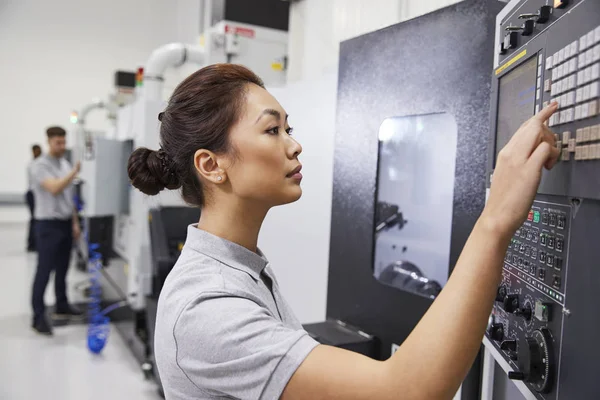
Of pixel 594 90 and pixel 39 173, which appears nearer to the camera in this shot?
pixel 594 90

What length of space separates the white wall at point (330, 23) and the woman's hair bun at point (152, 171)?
5.57 ft

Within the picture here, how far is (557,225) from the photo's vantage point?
0.72 meters

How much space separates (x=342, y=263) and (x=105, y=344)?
2.49m

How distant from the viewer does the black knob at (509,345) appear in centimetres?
82

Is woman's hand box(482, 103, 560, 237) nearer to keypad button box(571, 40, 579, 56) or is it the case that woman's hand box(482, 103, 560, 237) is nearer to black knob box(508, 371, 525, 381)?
keypad button box(571, 40, 579, 56)

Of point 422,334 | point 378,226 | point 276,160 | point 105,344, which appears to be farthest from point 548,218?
point 105,344

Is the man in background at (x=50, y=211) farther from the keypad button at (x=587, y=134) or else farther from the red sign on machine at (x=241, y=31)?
the keypad button at (x=587, y=134)

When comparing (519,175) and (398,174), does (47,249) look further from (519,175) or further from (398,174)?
Result: (519,175)

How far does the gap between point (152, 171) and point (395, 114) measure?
2.43 ft

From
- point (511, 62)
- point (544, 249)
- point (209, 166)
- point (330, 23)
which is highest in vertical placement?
point (330, 23)

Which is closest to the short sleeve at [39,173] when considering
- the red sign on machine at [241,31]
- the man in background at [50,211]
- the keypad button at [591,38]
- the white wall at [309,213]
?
the man in background at [50,211]

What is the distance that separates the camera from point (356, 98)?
5.19ft

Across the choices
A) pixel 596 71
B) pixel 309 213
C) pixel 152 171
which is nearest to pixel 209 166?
pixel 152 171

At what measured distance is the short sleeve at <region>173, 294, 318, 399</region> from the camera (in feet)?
2.12
